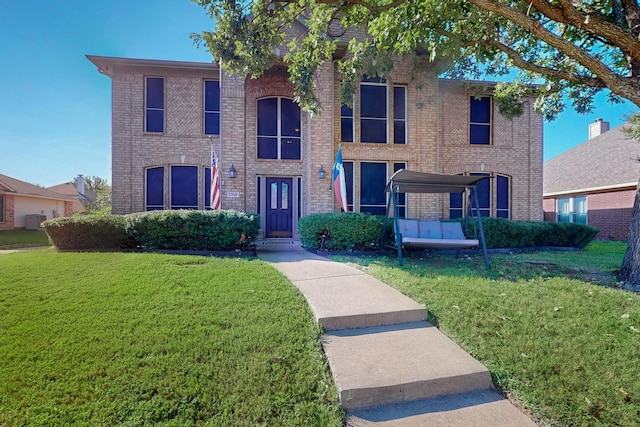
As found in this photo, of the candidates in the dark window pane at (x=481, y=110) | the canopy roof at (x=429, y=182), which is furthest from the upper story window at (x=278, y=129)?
the dark window pane at (x=481, y=110)

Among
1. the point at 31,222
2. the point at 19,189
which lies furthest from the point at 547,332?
the point at 31,222

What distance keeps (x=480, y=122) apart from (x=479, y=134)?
51cm

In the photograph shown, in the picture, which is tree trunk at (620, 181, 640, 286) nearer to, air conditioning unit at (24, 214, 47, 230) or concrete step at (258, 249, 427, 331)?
concrete step at (258, 249, 427, 331)

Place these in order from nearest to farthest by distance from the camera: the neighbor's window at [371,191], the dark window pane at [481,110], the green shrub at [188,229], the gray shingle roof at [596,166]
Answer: the green shrub at [188,229] → the neighbor's window at [371,191] → the dark window pane at [481,110] → the gray shingle roof at [596,166]

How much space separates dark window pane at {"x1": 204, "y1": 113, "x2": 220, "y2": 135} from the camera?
12375mm

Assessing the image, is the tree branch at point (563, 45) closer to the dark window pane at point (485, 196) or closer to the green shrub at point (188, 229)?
the green shrub at point (188, 229)

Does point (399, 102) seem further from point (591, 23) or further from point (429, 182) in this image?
point (591, 23)

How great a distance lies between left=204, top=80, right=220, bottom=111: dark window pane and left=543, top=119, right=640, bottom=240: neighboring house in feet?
59.4

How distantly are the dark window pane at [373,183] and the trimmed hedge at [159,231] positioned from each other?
16.2ft

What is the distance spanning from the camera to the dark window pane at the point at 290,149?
11922 millimetres

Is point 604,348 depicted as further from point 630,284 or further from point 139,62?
point 139,62

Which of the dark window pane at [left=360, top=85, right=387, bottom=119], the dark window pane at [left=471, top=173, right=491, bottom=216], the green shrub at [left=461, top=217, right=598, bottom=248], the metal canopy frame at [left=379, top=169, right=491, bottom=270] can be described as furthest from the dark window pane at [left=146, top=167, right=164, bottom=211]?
the dark window pane at [left=471, top=173, right=491, bottom=216]

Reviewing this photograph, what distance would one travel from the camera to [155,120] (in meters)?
12.1

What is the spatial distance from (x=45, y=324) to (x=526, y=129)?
53.7ft
